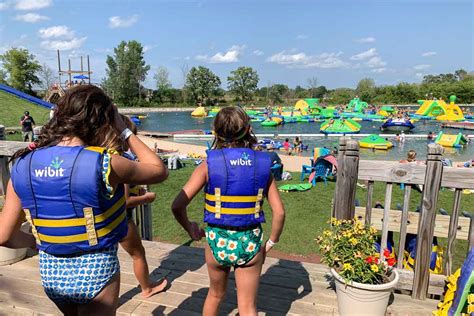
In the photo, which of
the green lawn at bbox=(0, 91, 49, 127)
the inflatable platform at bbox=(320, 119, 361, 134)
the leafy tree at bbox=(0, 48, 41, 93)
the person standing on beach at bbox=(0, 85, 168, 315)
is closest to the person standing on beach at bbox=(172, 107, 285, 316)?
the person standing on beach at bbox=(0, 85, 168, 315)

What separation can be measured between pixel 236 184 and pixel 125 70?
83.7 meters

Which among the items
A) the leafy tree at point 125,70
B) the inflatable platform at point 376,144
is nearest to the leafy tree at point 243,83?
the leafy tree at point 125,70

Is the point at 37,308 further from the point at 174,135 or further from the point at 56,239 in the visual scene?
the point at 174,135

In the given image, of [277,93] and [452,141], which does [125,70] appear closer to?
[277,93]

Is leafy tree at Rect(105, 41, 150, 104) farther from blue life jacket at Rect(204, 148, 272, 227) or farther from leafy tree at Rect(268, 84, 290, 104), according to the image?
blue life jacket at Rect(204, 148, 272, 227)

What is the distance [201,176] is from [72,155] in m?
0.81

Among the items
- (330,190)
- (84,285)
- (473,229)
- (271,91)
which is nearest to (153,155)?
(84,285)

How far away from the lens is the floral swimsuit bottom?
2.11 meters

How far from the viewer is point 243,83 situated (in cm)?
9112

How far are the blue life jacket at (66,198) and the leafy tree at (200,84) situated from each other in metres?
86.0

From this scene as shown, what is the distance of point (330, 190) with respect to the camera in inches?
380

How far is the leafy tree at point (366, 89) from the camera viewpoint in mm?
81062

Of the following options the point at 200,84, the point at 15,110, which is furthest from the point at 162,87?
the point at 15,110

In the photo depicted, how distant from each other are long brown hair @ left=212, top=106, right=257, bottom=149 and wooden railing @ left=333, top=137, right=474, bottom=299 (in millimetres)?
1130
